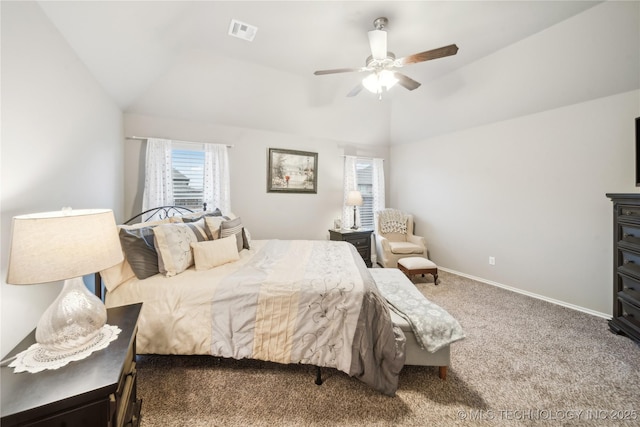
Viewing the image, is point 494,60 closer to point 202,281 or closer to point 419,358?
point 419,358

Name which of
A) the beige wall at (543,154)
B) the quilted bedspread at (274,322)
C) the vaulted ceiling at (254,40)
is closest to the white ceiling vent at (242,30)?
the vaulted ceiling at (254,40)

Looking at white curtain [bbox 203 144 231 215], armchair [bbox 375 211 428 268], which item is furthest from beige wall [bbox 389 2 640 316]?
white curtain [bbox 203 144 231 215]

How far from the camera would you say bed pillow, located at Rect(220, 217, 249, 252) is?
2484mm

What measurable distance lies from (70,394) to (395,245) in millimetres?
3868

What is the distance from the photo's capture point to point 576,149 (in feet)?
9.24

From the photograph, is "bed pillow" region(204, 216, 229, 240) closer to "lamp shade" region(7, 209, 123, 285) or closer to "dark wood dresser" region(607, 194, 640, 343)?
"lamp shade" region(7, 209, 123, 285)

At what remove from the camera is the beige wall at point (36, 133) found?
1185 millimetres

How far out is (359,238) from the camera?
422cm

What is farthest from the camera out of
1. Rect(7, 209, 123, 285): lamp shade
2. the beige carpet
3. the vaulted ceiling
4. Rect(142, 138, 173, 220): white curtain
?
Rect(142, 138, 173, 220): white curtain

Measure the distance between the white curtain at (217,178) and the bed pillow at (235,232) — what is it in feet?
3.35

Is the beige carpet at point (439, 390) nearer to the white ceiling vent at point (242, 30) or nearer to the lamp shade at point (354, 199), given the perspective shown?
the lamp shade at point (354, 199)

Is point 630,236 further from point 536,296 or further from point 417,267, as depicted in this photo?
point 417,267

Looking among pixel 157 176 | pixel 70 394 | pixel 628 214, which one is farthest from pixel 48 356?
pixel 628 214

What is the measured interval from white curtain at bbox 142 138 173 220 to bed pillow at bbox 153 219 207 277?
1.49 metres
